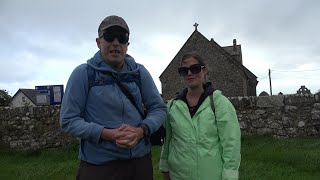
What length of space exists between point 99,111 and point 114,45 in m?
0.47

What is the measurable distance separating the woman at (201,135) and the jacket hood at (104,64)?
47cm

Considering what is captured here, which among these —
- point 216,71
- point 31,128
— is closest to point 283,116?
point 31,128

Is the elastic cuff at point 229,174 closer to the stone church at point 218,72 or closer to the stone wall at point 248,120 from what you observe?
the stone wall at point 248,120

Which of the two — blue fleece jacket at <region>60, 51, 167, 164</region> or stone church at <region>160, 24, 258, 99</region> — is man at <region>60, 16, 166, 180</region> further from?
stone church at <region>160, 24, 258, 99</region>

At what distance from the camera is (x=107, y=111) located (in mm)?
2594

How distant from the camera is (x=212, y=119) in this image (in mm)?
2889

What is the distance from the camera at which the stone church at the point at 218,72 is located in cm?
3055

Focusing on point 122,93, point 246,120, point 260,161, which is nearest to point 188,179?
point 122,93

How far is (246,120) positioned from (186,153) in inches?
254

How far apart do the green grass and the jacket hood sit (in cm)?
337

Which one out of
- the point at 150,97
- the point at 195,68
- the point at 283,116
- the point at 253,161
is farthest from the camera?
the point at 283,116

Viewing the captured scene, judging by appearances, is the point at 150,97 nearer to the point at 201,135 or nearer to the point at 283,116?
the point at 201,135

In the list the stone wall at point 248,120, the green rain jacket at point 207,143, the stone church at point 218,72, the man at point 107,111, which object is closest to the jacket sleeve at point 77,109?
the man at point 107,111

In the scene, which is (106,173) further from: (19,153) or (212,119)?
(19,153)
